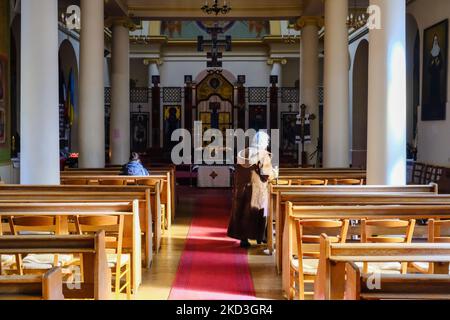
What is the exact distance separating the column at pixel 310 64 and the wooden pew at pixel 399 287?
16445 millimetres

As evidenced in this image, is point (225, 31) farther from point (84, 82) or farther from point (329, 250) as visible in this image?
point (329, 250)

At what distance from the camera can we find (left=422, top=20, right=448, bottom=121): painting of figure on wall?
15.4 metres

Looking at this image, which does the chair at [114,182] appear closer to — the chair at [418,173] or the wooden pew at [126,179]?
the wooden pew at [126,179]

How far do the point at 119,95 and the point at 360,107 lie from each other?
9.87 m

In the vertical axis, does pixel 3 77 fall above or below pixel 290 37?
below

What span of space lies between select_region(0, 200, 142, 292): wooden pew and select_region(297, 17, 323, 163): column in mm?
13706

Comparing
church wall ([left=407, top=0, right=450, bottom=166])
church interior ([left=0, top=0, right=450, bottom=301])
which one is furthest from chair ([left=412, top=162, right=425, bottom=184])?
church wall ([left=407, top=0, right=450, bottom=166])

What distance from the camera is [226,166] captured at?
63.3ft

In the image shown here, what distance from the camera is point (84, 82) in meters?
14.4

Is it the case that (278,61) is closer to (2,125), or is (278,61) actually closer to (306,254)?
(2,125)

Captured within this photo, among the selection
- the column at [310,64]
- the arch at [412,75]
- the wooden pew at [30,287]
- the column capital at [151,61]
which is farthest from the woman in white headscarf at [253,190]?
the column capital at [151,61]

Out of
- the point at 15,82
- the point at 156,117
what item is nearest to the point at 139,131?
the point at 156,117

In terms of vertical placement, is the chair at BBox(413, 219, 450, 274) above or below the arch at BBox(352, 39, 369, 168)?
below

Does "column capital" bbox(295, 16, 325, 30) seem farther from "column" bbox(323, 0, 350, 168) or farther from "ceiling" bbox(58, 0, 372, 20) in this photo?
"column" bbox(323, 0, 350, 168)
